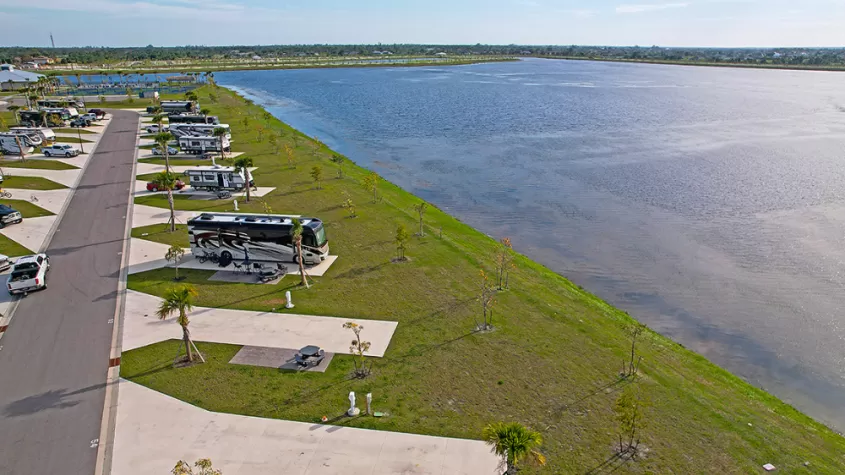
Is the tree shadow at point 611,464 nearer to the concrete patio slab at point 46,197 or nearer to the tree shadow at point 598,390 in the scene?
the tree shadow at point 598,390

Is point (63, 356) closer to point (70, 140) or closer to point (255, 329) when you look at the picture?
point (255, 329)

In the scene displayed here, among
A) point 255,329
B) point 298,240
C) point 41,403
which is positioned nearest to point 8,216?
point 298,240

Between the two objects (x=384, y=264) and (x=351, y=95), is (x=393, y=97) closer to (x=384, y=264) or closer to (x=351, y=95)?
(x=351, y=95)

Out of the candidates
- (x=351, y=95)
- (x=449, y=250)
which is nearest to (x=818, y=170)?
(x=449, y=250)

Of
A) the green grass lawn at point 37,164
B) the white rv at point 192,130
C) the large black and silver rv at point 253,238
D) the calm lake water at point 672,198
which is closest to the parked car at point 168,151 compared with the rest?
the white rv at point 192,130

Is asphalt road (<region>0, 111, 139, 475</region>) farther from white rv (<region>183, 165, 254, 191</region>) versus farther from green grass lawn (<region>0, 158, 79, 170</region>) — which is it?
green grass lawn (<region>0, 158, 79, 170</region>)
